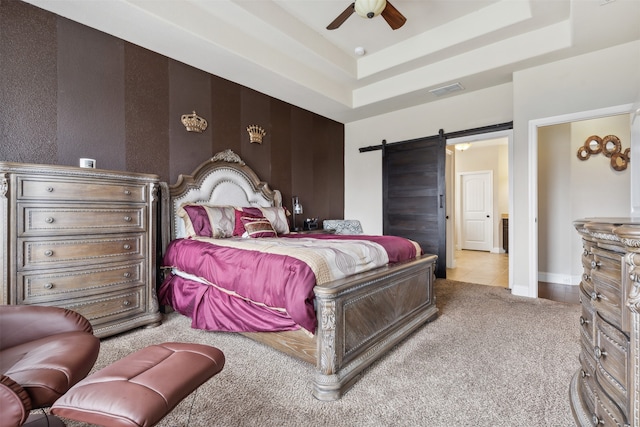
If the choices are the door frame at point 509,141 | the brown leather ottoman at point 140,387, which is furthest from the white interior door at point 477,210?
the brown leather ottoman at point 140,387

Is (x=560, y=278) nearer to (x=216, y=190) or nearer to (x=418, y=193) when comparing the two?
(x=418, y=193)

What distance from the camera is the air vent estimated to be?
403 centimetres

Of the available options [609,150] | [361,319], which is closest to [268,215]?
[361,319]

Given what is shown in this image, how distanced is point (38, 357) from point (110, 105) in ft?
8.48

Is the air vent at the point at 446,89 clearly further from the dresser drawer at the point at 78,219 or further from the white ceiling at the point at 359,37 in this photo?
the dresser drawer at the point at 78,219

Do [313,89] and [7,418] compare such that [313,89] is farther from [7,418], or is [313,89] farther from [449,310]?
[7,418]

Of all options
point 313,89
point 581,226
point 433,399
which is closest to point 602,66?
point 581,226

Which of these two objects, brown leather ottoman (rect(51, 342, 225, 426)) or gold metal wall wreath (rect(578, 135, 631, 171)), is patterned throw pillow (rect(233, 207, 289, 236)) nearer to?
brown leather ottoman (rect(51, 342, 225, 426))

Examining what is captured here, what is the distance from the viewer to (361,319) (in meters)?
1.93

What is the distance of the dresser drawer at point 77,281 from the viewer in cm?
208

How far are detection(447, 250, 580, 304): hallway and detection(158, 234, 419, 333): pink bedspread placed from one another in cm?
226

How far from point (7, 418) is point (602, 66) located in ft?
16.8

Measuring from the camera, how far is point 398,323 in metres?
2.32

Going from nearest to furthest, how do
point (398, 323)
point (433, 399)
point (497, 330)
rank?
point (433, 399) < point (398, 323) < point (497, 330)
